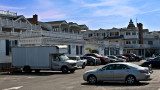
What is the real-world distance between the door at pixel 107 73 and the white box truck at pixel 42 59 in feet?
29.6

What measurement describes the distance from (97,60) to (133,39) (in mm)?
39395

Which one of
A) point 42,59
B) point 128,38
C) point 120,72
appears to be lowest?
point 120,72

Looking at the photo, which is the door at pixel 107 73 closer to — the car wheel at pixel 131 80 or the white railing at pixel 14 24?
the car wheel at pixel 131 80

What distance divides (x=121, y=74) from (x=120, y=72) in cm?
14

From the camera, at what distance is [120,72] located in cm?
1616

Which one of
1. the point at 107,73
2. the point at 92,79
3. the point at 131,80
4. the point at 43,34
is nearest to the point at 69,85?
the point at 92,79

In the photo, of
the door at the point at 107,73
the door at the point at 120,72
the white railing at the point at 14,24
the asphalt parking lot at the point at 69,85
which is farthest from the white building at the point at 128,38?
the door at the point at 120,72

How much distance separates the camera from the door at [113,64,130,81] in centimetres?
1606

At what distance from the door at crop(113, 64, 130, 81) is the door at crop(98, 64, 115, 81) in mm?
265

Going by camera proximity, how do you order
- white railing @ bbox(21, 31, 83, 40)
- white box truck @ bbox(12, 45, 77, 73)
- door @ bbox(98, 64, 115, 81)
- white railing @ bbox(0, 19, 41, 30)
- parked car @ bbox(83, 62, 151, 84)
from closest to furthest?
parked car @ bbox(83, 62, 151, 84) → door @ bbox(98, 64, 115, 81) → white box truck @ bbox(12, 45, 77, 73) → white railing @ bbox(21, 31, 83, 40) → white railing @ bbox(0, 19, 41, 30)

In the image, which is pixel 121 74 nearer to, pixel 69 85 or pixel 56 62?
pixel 69 85

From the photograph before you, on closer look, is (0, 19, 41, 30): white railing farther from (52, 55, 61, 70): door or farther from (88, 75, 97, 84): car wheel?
(88, 75, 97, 84): car wheel

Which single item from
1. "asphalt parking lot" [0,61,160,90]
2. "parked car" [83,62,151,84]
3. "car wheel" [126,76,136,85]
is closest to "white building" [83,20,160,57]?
"asphalt parking lot" [0,61,160,90]

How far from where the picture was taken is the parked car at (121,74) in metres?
15.8
